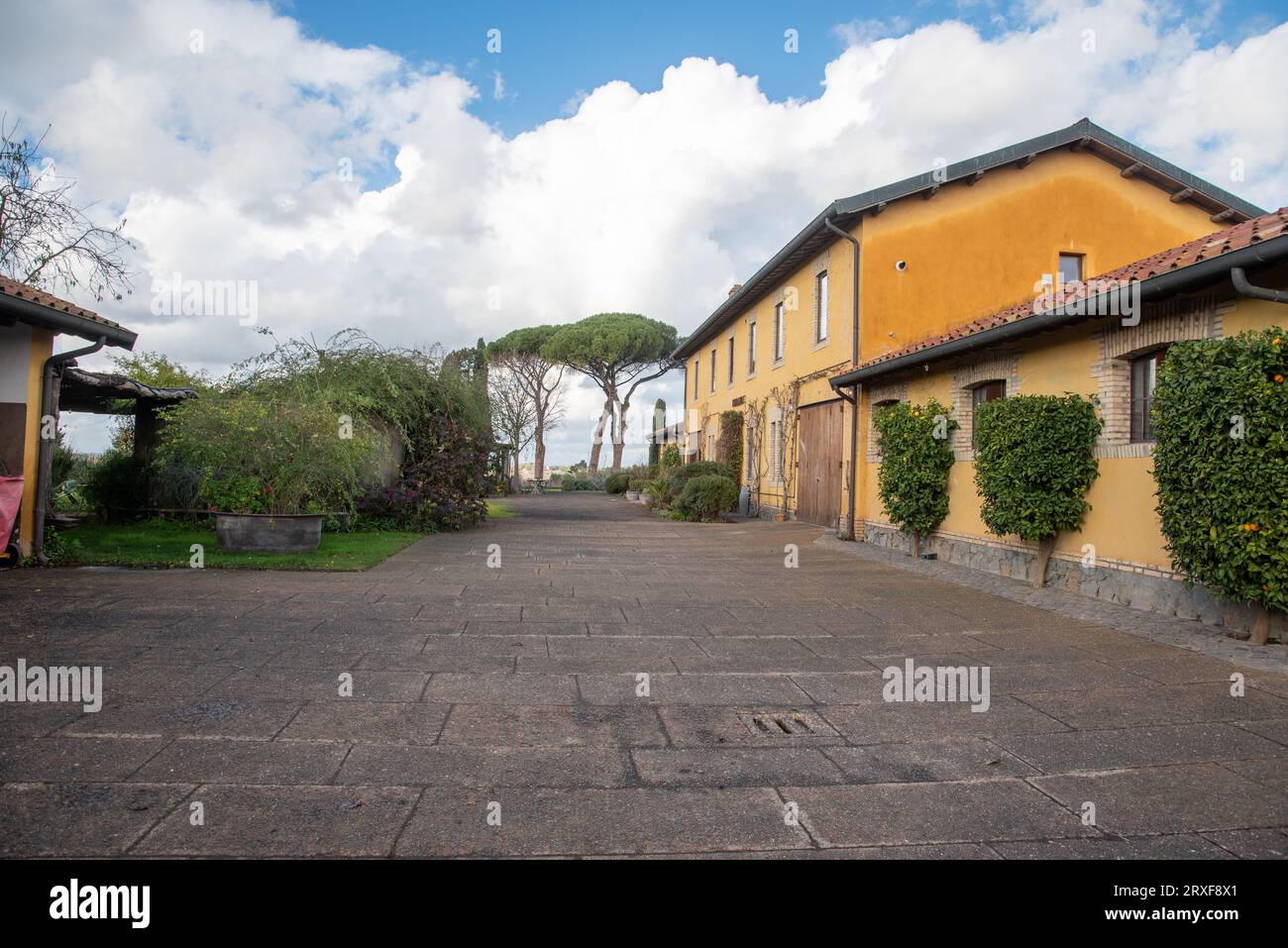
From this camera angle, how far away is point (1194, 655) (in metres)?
5.84

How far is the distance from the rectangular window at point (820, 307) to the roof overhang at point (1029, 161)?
1.77ft

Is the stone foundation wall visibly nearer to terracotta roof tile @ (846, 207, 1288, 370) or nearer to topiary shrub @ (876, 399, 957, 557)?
topiary shrub @ (876, 399, 957, 557)

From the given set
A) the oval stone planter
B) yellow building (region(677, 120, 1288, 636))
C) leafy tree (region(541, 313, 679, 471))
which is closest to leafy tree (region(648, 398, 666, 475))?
leafy tree (region(541, 313, 679, 471))

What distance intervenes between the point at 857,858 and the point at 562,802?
1096 millimetres

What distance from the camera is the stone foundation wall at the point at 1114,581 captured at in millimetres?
6492

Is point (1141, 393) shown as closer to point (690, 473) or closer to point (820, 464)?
point (820, 464)

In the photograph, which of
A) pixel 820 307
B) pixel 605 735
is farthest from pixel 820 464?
pixel 605 735

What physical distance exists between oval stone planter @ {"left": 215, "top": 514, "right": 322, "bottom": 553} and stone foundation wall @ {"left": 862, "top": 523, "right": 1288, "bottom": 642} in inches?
326

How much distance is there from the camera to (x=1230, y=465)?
5.84 m

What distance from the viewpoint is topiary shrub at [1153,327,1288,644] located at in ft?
18.4

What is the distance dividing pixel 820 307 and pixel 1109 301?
8904mm

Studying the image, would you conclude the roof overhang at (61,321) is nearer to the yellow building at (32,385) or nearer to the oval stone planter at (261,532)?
the yellow building at (32,385)
